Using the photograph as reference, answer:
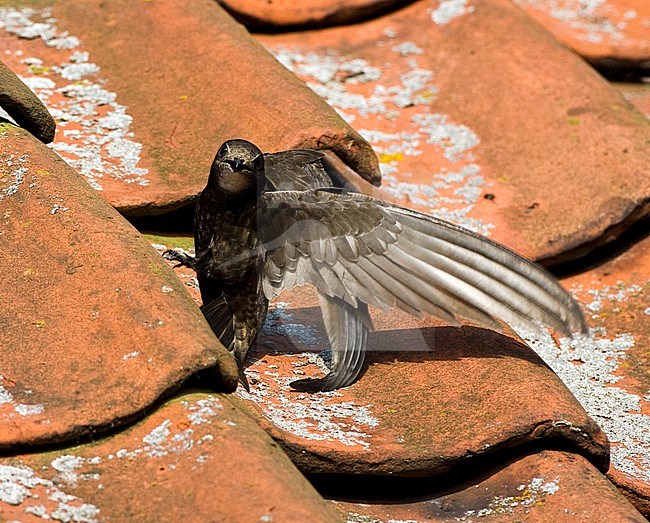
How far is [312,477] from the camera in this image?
1961 mm

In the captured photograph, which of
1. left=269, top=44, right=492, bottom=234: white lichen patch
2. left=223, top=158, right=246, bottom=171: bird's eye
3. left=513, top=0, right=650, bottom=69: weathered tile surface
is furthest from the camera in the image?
left=513, top=0, right=650, bottom=69: weathered tile surface

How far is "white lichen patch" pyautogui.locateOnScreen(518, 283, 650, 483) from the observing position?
90.4 inches

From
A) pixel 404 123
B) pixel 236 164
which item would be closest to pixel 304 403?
pixel 236 164

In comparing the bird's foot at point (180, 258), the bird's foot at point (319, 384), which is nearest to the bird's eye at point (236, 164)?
the bird's foot at point (180, 258)

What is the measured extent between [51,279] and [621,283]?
5.82ft

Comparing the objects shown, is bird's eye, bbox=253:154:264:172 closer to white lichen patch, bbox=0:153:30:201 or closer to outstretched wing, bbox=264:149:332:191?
outstretched wing, bbox=264:149:332:191

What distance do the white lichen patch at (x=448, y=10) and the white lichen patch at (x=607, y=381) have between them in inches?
54.0

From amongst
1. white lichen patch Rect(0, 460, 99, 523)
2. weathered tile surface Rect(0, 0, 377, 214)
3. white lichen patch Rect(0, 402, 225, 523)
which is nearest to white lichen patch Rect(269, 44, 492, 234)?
weathered tile surface Rect(0, 0, 377, 214)

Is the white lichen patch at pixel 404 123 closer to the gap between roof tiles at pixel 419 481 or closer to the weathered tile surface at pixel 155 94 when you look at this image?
the weathered tile surface at pixel 155 94

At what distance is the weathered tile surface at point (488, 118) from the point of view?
3031 millimetres

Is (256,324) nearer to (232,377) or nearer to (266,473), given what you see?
(232,377)

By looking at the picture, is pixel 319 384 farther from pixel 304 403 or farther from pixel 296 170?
pixel 296 170

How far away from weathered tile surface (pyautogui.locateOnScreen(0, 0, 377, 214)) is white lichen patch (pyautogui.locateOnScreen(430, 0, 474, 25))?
950 mm

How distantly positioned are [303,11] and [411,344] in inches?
80.1
